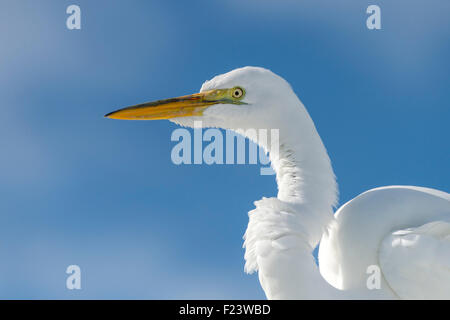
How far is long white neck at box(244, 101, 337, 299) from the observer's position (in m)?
4.66

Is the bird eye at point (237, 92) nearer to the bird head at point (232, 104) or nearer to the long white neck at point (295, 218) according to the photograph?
the bird head at point (232, 104)

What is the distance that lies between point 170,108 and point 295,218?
168cm

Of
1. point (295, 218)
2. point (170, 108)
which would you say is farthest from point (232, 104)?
point (295, 218)

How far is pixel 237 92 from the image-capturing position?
5281 millimetres

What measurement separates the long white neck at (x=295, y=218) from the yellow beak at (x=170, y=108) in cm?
87

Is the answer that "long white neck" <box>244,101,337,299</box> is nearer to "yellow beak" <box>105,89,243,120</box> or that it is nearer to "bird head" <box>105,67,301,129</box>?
"bird head" <box>105,67,301,129</box>

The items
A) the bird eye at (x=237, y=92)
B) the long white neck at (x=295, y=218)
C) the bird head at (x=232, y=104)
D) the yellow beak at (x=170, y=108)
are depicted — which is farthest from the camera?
the yellow beak at (x=170, y=108)

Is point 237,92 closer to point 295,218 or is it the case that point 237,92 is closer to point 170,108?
point 170,108

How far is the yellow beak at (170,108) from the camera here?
18.1ft

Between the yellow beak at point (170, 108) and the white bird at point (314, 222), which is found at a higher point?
the yellow beak at point (170, 108)

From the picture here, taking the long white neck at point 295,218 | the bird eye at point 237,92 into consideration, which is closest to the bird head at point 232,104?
the bird eye at point 237,92
